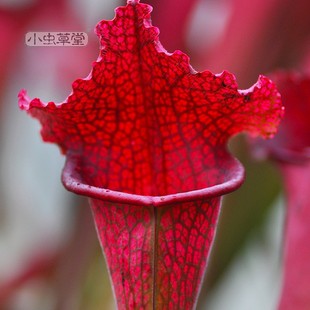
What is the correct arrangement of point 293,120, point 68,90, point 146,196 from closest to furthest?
point 146,196 < point 293,120 < point 68,90

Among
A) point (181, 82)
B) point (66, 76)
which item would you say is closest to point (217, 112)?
point (181, 82)

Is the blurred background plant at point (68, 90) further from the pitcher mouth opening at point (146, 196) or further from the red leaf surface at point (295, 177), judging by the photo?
the pitcher mouth opening at point (146, 196)

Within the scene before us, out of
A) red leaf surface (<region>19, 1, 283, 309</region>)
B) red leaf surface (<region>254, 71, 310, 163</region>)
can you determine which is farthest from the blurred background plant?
red leaf surface (<region>19, 1, 283, 309</region>)

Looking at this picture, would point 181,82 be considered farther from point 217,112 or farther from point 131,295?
point 131,295

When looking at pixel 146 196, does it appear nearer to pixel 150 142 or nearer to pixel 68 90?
pixel 150 142

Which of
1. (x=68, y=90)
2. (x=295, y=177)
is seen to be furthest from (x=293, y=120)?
(x=68, y=90)

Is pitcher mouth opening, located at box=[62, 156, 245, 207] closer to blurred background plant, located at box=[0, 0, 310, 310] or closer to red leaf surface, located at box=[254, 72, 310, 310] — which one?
red leaf surface, located at box=[254, 72, 310, 310]
